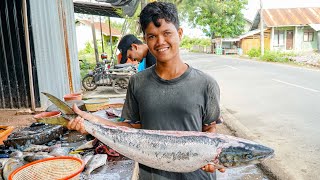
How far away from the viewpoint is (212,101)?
2.10 m

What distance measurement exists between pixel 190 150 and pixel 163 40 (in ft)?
2.63

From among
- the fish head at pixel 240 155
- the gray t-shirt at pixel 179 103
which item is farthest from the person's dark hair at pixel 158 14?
the fish head at pixel 240 155

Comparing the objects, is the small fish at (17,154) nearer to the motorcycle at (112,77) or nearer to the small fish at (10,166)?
the small fish at (10,166)

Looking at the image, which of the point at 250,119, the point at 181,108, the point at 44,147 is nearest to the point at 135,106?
the point at 181,108

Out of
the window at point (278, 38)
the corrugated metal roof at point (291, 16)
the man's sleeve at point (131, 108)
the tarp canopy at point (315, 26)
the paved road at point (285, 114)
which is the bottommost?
the paved road at point (285, 114)

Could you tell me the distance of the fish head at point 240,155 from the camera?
191 cm

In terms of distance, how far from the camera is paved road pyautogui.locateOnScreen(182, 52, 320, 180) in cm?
530

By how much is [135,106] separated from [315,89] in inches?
449

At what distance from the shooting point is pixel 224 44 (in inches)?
1793

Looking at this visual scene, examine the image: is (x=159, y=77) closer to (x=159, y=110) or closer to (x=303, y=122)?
(x=159, y=110)

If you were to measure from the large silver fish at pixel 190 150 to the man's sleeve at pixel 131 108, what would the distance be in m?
0.30

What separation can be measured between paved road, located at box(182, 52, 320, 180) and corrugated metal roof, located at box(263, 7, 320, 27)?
2332cm

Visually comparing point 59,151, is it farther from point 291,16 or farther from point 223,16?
point 223,16

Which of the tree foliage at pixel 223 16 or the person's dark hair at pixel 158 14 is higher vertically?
the tree foliage at pixel 223 16
